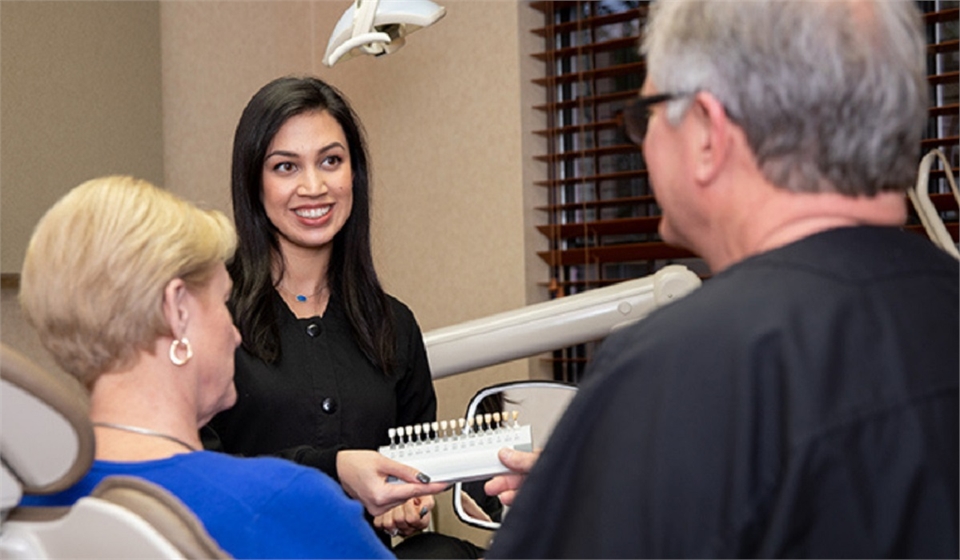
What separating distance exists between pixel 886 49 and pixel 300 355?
Answer: 129cm

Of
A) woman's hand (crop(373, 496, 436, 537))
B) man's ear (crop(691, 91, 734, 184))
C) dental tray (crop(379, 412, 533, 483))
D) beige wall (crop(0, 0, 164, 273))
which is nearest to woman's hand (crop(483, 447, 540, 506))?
dental tray (crop(379, 412, 533, 483))

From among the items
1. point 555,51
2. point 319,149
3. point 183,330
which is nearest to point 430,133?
point 555,51

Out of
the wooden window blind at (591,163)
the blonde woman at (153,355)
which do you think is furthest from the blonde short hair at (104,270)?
the wooden window blind at (591,163)

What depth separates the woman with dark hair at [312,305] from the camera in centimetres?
193

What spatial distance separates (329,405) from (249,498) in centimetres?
79

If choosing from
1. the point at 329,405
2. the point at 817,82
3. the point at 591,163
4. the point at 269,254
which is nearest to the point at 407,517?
the point at 329,405

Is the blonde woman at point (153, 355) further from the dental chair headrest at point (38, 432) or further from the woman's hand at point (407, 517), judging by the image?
the woman's hand at point (407, 517)

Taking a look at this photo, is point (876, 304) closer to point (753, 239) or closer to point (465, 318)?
point (753, 239)

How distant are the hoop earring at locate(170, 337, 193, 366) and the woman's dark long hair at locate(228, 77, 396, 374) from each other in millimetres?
682

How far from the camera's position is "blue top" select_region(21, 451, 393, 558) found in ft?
3.79

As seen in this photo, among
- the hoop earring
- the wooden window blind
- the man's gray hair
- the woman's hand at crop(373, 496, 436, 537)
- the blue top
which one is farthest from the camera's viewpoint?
the wooden window blind

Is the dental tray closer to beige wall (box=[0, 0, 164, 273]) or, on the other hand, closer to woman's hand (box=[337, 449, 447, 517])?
woman's hand (box=[337, 449, 447, 517])

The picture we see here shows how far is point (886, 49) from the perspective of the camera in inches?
34.7

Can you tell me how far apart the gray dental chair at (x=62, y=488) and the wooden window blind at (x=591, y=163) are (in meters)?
2.47
